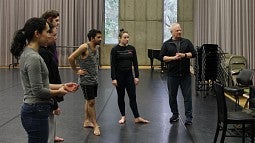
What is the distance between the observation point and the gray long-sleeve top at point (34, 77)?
3.47 meters

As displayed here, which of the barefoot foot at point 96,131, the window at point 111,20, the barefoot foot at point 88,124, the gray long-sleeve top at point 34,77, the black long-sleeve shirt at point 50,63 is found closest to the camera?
the gray long-sleeve top at point 34,77

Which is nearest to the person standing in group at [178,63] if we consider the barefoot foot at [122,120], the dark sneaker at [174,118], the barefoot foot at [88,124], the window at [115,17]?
the dark sneaker at [174,118]

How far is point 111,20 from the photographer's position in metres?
24.0

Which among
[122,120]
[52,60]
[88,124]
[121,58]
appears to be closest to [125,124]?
[122,120]

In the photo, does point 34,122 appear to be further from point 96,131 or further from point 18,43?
point 96,131

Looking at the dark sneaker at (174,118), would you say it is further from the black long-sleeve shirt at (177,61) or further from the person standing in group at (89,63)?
the person standing in group at (89,63)

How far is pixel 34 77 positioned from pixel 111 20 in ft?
68.0

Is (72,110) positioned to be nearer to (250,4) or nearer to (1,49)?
(250,4)

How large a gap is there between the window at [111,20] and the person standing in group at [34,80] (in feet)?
66.8

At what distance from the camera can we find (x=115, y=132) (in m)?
7.48

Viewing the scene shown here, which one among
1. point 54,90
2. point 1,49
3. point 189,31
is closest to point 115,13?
point 189,31

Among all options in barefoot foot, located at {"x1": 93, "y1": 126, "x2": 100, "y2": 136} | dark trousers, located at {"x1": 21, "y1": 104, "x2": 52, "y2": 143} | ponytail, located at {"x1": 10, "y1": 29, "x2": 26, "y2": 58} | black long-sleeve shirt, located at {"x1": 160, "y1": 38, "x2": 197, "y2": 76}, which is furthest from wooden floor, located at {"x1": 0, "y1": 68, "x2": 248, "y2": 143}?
ponytail, located at {"x1": 10, "y1": 29, "x2": 26, "y2": 58}

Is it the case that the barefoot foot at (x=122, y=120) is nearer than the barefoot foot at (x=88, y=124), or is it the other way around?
the barefoot foot at (x=88, y=124)

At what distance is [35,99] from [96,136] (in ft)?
12.0
